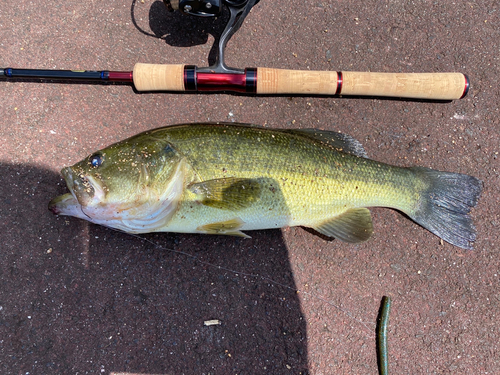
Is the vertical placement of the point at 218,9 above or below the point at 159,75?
above

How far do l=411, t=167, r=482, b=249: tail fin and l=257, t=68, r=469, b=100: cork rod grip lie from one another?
1.95ft

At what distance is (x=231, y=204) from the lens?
183 centimetres

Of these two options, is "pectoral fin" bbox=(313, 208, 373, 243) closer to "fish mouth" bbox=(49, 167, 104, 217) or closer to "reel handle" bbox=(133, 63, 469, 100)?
"reel handle" bbox=(133, 63, 469, 100)

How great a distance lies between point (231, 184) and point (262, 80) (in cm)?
83

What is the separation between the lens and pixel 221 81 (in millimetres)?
2053

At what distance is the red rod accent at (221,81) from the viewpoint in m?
2.05

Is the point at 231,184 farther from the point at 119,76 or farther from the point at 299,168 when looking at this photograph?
the point at 119,76

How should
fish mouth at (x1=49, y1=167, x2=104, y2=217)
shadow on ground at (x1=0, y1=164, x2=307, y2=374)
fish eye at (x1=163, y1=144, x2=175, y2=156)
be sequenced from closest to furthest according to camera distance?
1. fish mouth at (x1=49, y1=167, x2=104, y2=217)
2. fish eye at (x1=163, y1=144, x2=175, y2=156)
3. shadow on ground at (x1=0, y1=164, x2=307, y2=374)

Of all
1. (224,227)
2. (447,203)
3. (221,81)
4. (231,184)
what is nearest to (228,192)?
(231,184)

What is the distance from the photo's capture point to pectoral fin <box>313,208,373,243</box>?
2.01 metres

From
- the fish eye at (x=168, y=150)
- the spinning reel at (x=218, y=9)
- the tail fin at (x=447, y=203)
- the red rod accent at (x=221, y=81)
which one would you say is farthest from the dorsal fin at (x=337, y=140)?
the fish eye at (x=168, y=150)

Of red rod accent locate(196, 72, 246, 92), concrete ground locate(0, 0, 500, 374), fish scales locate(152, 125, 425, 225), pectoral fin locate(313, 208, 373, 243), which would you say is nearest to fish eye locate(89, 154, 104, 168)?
fish scales locate(152, 125, 425, 225)

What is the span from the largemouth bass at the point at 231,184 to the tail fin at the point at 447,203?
0.05m

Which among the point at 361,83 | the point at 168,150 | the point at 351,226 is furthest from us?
the point at 361,83
